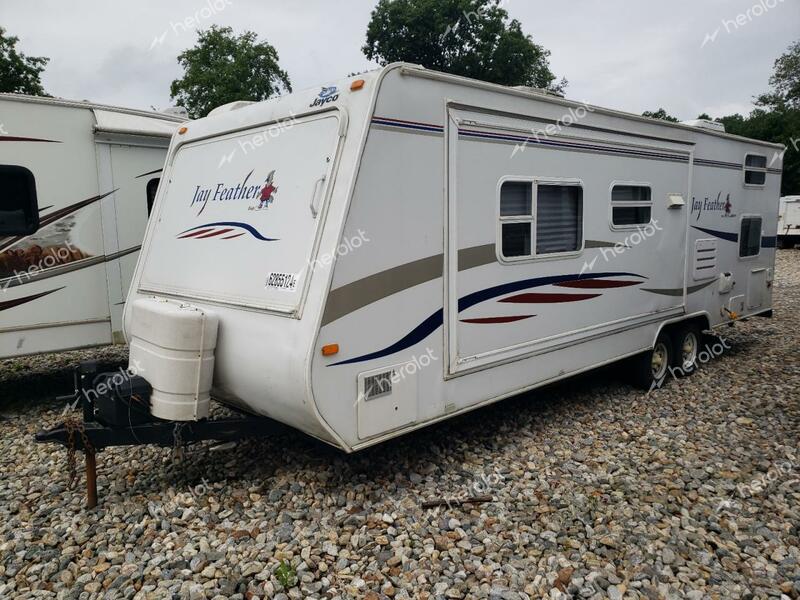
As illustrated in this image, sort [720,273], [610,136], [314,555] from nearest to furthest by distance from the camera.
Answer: [314,555] < [610,136] < [720,273]

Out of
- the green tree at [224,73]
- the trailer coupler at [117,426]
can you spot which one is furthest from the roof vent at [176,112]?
the green tree at [224,73]

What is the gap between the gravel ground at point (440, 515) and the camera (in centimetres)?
335

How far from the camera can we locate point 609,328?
5.69m

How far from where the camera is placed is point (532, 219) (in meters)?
4.80

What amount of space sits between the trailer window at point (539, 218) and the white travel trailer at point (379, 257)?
0.02m

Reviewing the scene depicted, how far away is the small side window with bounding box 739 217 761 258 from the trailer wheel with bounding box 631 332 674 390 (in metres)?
1.92

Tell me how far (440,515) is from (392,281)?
1.53m

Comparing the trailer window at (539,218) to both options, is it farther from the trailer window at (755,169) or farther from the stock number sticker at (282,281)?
the trailer window at (755,169)

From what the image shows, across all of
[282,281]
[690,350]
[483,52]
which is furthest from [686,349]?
[483,52]

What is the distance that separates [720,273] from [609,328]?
2.60 meters

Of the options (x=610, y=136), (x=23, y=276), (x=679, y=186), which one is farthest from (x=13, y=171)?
(x=679, y=186)

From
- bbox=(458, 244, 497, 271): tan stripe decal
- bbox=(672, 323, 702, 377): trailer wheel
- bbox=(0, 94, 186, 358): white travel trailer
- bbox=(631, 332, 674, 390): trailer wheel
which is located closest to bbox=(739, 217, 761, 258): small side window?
bbox=(672, 323, 702, 377): trailer wheel

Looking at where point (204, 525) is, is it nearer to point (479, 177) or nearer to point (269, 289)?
point (269, 289)

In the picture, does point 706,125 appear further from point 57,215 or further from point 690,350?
point 57,215
